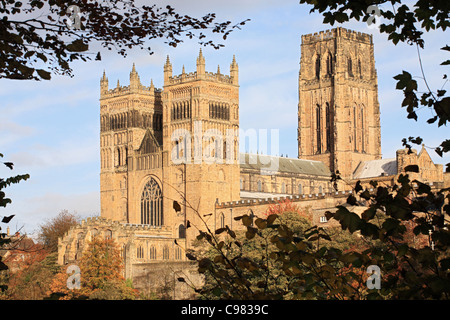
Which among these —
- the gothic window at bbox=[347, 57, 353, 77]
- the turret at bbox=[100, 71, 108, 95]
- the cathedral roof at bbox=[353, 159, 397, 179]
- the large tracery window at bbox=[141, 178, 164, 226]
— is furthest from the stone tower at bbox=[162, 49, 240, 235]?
the gothic window at bbox=[347, 57, 353, 77]

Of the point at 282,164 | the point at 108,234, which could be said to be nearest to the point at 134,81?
the point at 108,234

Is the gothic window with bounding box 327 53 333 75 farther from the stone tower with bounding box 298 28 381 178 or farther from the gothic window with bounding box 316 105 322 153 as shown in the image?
the gothic window with bounding box 316 105 322 153

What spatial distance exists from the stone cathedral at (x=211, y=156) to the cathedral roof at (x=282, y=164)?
0.63ft

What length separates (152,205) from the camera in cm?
9650

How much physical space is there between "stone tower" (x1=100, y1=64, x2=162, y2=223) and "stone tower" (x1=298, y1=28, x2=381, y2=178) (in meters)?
25.6

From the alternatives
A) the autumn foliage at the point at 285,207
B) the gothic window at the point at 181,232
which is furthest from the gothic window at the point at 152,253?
the autumn foliage at the point at 285,207

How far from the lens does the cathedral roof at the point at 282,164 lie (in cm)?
10356

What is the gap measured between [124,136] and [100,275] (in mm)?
28987

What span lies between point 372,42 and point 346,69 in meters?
7.99

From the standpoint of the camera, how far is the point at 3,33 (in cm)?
1218

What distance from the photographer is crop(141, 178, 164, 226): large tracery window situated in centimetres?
9531

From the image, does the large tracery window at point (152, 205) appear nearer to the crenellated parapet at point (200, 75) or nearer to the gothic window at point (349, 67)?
the crenellated parapet at point (200, 75)
